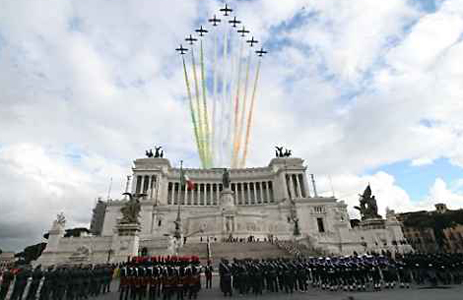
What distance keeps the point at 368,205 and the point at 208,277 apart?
26679 millimetres

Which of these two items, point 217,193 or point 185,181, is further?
point 217,193

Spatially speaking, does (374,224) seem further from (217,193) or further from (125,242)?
(217,193)

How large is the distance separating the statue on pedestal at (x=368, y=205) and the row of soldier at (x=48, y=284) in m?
31.6

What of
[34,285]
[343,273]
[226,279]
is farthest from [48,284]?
[343,273]

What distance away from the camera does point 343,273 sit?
1354 cm

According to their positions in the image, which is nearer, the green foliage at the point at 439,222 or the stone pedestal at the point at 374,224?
the stone pedestal at the point at 374,224

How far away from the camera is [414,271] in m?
15.3

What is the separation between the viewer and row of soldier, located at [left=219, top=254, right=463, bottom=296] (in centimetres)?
1334

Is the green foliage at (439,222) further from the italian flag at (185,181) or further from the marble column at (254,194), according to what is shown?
the italian flag at (185,181)

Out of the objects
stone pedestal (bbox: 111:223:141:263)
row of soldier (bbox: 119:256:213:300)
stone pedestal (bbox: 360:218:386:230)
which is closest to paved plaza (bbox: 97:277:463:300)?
row of soldier (bbox: 119:256:213:300)

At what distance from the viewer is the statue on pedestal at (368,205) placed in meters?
33.9

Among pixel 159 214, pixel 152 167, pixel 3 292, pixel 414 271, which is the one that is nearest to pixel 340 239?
pixel 414 271

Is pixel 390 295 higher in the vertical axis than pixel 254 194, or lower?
lower

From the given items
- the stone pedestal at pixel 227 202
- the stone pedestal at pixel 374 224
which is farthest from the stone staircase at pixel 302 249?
the stone pedestal at pixel 227 202
